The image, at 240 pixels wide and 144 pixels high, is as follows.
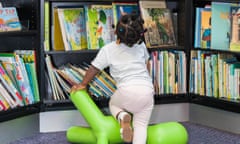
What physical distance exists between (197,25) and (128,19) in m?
0.75

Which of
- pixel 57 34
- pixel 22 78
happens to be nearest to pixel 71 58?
pixel 57 34

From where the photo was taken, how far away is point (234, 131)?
2559 mm

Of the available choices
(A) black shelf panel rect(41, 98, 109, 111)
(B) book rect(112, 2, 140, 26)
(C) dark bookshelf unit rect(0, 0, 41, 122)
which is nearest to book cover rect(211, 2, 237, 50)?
(B) book rect(112, 2, 140, 26)

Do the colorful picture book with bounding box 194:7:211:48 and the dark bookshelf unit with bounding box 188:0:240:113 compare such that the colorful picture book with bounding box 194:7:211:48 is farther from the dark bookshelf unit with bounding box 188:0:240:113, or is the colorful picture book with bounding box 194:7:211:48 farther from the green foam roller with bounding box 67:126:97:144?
the green foam roller with bounding box 67:126:97:144

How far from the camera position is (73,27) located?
2576 mm

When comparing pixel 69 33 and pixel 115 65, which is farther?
pixel 69 33

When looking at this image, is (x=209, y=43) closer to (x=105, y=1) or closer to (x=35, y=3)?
(x=105, y=1)

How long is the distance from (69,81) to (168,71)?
70 centimetres

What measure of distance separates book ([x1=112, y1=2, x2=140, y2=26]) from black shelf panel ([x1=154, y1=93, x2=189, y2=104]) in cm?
60

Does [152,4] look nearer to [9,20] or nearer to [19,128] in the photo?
[9,20]

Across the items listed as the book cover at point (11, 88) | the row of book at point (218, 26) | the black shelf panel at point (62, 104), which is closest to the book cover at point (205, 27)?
the row of book at point (218, 26)

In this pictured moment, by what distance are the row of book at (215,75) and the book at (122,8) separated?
1.73 ft

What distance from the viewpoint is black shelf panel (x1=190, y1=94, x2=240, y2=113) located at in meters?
2.51

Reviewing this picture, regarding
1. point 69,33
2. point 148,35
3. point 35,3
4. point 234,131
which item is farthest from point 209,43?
point 35,3
